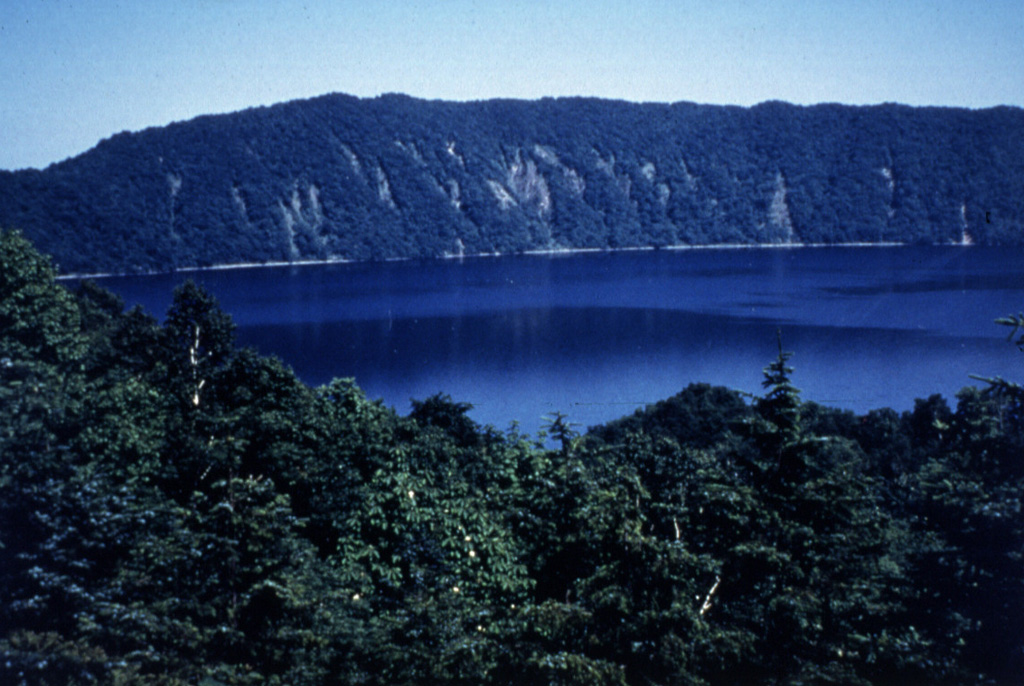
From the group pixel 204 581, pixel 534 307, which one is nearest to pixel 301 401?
pixel 204 581

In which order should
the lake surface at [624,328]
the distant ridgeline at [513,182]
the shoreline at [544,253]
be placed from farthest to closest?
the distant ridgeline at [513,182], the shoreline at [544,253], the lake surface at [624,328]

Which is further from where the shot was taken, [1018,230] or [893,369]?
[1018,230]

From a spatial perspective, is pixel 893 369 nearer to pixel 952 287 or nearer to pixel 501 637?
pixel 952 287

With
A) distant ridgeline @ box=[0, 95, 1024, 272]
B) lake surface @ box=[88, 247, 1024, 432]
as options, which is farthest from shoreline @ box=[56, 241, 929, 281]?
lake surface @ box=[88, 247, 1024, 432]

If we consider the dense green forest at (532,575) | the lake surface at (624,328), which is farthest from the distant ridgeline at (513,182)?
the dense green forest at (532,575)

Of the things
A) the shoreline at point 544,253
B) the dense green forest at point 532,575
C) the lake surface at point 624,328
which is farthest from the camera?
the shoreline at point 544,253

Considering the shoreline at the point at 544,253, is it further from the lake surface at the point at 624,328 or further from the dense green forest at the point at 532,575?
the dense green forest at the point at 532,575
